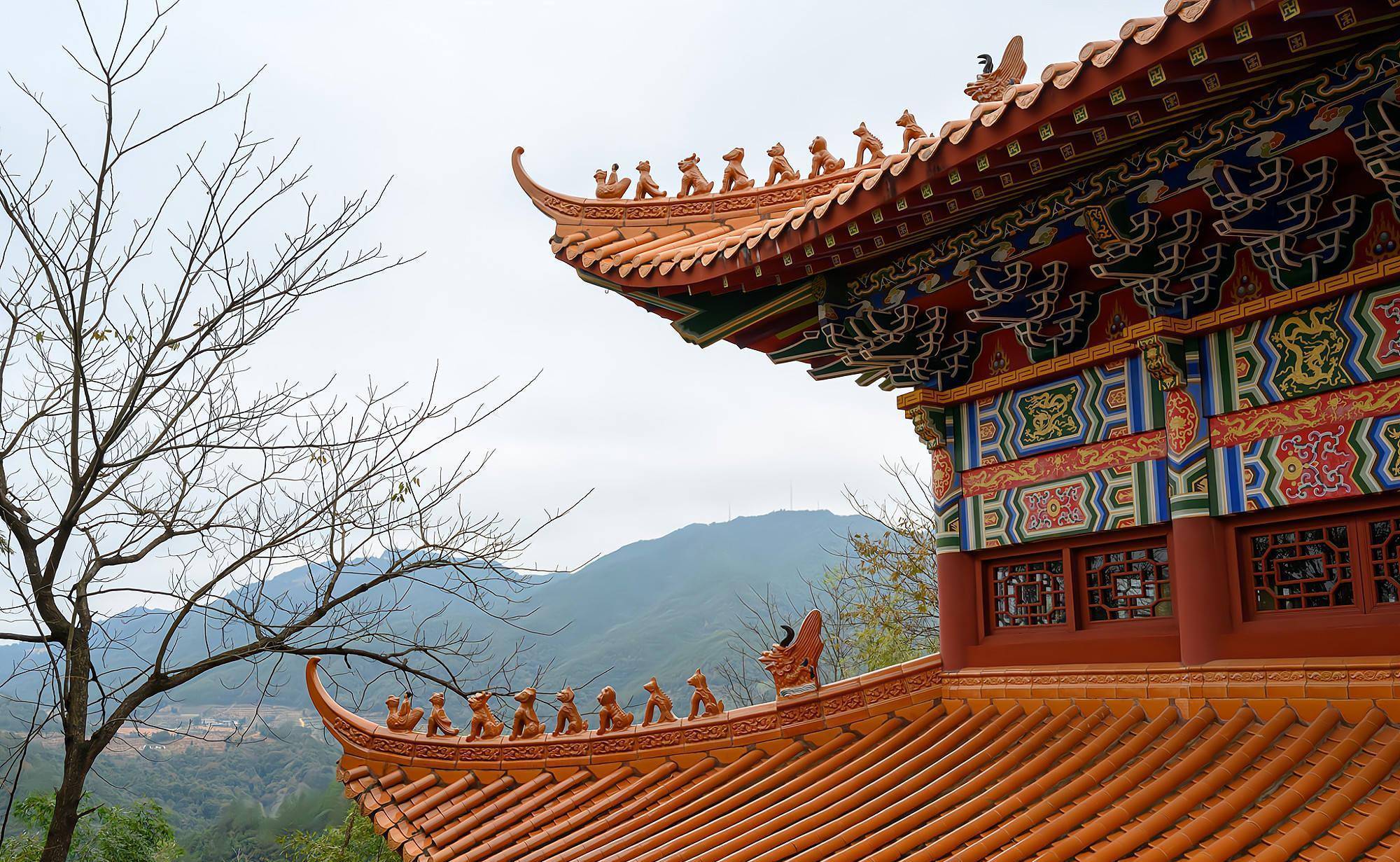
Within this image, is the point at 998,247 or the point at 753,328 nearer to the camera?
the point at 998,247

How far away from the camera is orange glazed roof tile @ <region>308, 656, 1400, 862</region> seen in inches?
125

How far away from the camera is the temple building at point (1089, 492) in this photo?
3.19 metres

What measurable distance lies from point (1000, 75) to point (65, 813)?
225 inches

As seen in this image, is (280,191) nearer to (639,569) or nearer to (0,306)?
(0,306)

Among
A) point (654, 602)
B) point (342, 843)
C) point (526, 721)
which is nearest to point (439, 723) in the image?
point (526, 721)

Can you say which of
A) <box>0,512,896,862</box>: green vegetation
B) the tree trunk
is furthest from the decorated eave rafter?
the tree trunk

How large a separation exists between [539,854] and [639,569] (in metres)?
85.7

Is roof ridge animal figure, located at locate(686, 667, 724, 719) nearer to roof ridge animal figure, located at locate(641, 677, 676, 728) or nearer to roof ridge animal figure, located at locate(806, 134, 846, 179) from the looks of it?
roof ridge animal figure, located at locate(641, 677, 676, 728)

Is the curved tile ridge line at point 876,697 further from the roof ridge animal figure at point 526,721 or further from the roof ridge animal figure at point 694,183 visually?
the roof ridge animal figure at point 694,183

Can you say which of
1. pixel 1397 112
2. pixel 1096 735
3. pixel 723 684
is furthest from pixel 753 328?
pixel 723 684

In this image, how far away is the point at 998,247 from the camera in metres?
4.25

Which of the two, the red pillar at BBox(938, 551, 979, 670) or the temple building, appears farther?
the red pillar at BBox(938, 551, 979, 670)

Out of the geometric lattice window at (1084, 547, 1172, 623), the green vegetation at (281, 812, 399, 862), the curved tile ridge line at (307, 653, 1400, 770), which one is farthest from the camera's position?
the green vegetation at (281, 812, 399, 862)

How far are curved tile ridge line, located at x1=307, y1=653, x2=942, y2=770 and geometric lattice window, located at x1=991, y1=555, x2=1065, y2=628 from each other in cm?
38
